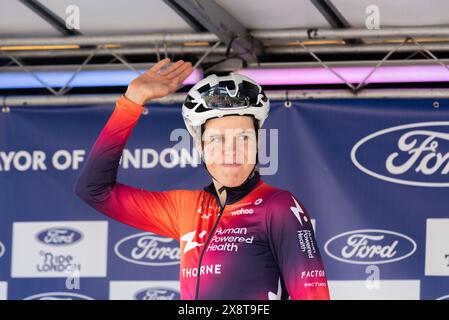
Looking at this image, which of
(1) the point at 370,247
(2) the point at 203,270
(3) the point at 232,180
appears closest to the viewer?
(2) the point at 203,270

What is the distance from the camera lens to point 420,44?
620 centimetres

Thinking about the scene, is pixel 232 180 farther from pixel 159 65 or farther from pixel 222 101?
pixel 159 65

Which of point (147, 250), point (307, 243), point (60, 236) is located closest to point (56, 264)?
point (60, 236)

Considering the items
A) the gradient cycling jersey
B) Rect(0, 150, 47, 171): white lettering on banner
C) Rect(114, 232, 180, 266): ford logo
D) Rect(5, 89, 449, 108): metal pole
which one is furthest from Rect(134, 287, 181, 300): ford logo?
the gradient cycling jersey

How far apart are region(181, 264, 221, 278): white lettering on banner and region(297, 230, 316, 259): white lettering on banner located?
260mm

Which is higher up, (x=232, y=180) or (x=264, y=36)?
(x=264, y=36)

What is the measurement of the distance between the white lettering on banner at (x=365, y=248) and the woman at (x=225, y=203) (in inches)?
129

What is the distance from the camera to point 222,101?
3.05 metres

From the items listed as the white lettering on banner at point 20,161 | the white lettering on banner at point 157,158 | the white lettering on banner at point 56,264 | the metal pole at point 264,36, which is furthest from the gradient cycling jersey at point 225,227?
the white lettering on banner at point 20,161

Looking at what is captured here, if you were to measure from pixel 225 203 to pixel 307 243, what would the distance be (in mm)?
357
